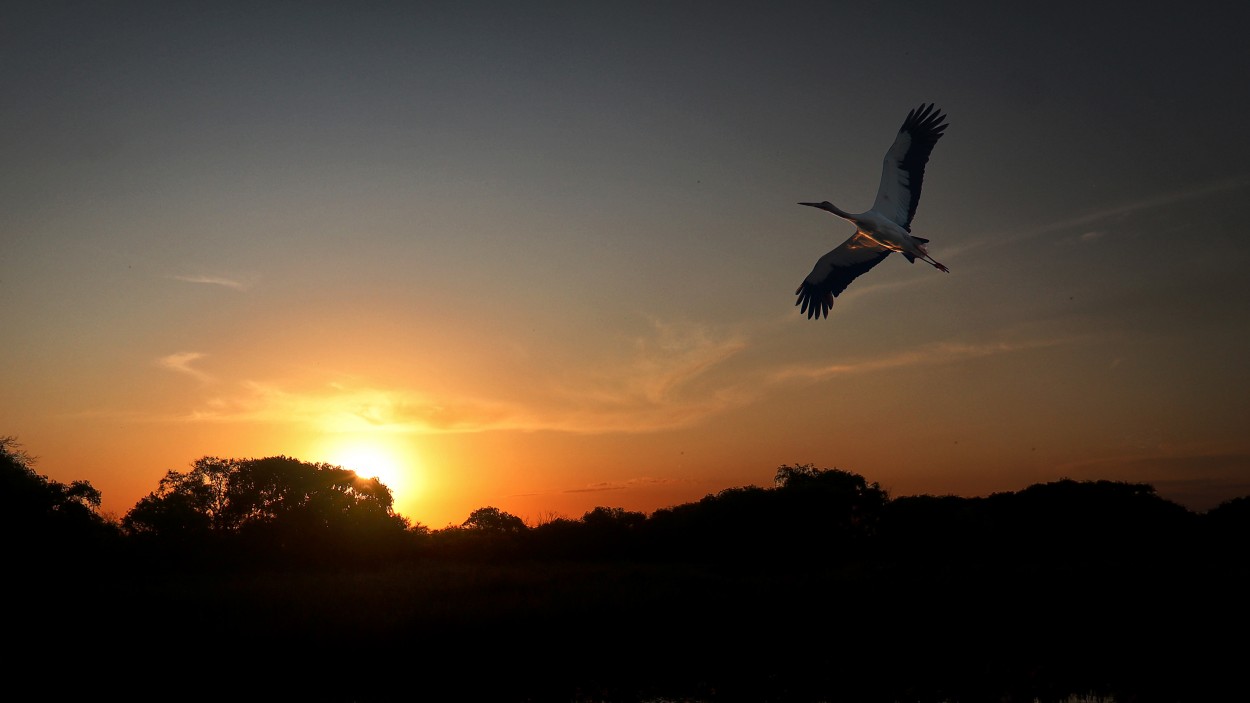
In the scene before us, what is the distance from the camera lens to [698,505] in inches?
1909

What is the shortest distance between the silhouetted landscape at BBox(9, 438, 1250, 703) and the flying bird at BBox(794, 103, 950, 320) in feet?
26.3

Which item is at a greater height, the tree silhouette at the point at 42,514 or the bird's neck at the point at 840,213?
the bird's neck at the point at 840,213

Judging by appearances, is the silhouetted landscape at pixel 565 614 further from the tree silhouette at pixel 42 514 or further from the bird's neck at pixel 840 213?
the bird's neck at pixel 840 213

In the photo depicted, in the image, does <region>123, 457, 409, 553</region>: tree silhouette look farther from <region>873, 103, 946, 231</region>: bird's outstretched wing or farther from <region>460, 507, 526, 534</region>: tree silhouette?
<region>873, 103, 946, 231</region>: bird's outstretched wing

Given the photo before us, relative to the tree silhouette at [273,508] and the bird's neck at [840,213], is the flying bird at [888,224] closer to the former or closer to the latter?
the bird's neck at [840,213]

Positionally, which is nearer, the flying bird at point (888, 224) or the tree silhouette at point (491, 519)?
the flying bird at point (888, 224)

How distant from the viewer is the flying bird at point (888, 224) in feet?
51.0

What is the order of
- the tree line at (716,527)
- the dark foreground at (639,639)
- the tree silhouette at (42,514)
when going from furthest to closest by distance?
the tree line at (716,527), the tree silhouette at (42,514), the dark foreground at (639,639)

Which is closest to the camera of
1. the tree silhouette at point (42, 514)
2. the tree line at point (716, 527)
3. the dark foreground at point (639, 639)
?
the dark foreground at point (639, 639)

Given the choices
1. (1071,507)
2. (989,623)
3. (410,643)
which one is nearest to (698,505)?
(1071,507)

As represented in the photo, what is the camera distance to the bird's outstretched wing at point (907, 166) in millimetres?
15586

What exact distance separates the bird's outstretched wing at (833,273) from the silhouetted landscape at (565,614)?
7.65 meters

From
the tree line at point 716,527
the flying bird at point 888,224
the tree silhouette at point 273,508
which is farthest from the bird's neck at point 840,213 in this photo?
the tree silhouette at point 273,508

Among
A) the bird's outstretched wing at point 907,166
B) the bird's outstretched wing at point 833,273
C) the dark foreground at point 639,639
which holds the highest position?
the bird's outstretched wing at point 907,166
